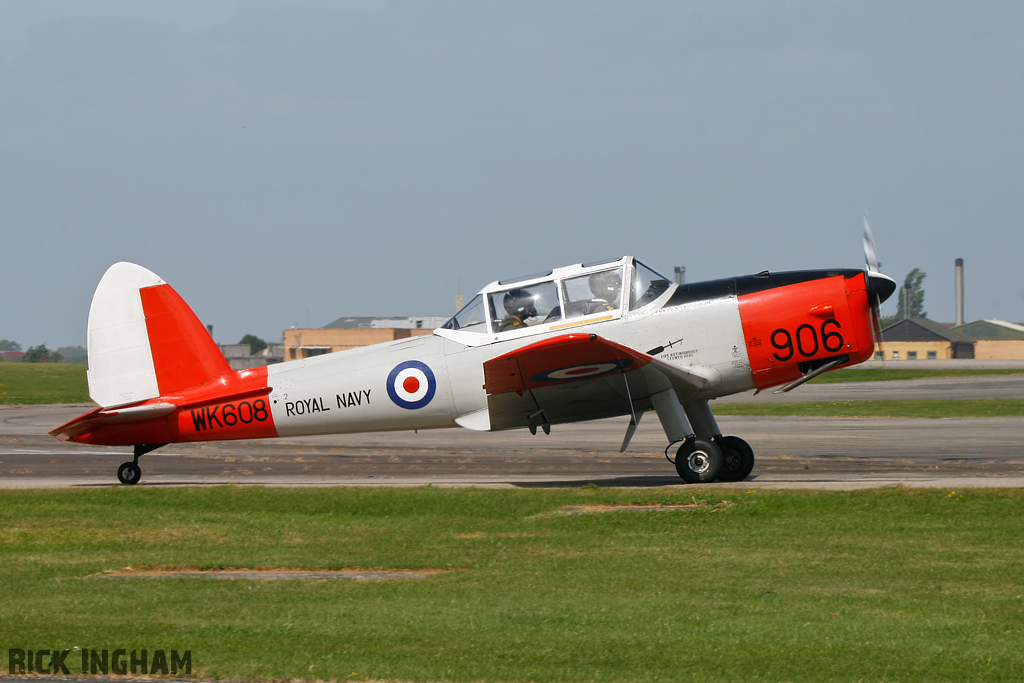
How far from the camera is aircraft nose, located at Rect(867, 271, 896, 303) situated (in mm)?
13688

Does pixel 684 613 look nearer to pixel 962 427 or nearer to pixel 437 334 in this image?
pixel 437 334

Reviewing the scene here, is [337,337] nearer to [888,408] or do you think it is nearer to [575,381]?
[888,408]

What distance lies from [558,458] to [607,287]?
5850mm

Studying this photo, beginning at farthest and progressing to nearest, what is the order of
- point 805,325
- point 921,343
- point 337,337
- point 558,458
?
point 921,343
point 337,337
point 558,458
point 805,325

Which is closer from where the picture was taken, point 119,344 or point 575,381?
point 575,381

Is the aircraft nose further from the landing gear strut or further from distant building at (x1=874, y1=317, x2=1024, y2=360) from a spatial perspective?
distant building at (x1=874, y1=317, x2=1024, y2=360)

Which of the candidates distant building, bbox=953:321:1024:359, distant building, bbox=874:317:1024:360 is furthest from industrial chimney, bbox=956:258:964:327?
distant building, bbox=874:317:1024:360

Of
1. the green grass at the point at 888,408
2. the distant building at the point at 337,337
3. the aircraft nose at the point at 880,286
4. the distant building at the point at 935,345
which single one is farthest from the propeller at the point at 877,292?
the distant building at the point at 935,345

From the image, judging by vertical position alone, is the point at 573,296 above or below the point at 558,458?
above

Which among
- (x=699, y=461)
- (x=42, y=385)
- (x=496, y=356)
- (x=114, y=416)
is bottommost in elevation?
(x=42, y=385)

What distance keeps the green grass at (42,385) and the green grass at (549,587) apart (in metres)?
38.2

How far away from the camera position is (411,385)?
14.8 metres

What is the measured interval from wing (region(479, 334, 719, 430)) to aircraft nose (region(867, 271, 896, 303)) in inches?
90.8

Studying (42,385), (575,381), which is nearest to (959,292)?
(42,385)
